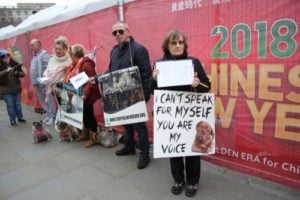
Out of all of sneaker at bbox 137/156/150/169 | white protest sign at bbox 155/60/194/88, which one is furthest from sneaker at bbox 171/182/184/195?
white protest sign at bbox 155/60/194/88

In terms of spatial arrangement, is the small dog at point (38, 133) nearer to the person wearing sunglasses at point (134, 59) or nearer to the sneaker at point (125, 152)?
the sneaker at point (125, 152)

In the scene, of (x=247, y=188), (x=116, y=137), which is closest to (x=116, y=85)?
(x=116, y=137)

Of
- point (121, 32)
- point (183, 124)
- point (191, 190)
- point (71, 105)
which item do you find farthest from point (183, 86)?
point (71, 105)

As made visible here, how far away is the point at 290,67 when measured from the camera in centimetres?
292

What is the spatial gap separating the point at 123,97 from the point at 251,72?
5.42ft

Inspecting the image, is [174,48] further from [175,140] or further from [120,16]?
[120,16]

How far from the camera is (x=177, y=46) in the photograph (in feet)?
9.35

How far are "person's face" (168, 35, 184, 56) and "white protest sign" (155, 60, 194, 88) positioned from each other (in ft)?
0.40

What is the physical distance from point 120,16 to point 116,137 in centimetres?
197

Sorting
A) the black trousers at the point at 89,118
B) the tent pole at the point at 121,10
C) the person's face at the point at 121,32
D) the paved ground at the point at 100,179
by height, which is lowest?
the paved ground at the point at 100,179

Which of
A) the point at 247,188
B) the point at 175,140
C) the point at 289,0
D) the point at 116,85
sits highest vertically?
the point at 289,0

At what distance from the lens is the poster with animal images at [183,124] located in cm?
297

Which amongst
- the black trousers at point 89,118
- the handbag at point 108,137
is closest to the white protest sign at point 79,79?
the black trousers at point 89,118

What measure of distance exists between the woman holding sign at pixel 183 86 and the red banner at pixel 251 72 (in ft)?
2.11
